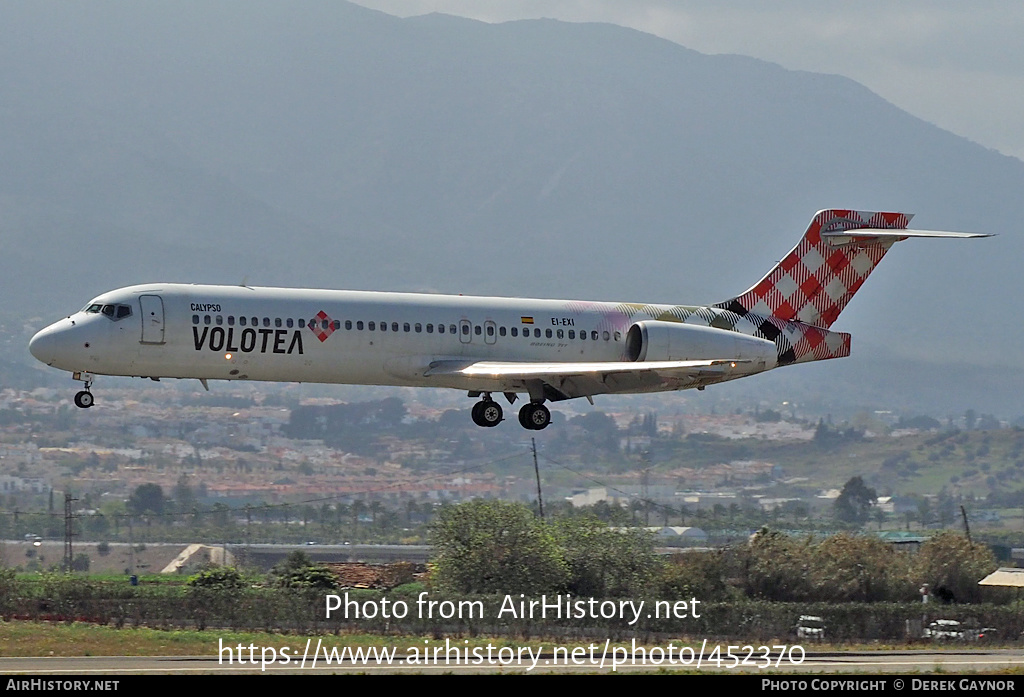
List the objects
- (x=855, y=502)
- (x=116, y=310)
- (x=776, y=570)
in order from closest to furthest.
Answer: (x=116, y=310)
(x=776, y=570)
(x=855, y=502)

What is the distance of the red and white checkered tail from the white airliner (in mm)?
78

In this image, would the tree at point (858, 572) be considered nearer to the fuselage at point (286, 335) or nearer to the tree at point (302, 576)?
the tree at point (302, 576)

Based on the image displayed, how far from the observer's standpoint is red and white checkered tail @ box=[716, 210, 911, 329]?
159 feet

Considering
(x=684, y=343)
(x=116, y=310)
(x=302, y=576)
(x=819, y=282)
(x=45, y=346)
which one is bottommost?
(x=302, y=576)

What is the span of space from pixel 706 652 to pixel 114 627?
613 inches

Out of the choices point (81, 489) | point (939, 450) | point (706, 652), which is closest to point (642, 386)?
point (706, 652)

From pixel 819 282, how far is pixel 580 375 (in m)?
10.3

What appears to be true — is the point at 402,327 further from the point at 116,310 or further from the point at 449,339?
the point at 116,310

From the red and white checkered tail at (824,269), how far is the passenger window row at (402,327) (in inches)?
257

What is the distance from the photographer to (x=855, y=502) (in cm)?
9388

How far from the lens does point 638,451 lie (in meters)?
116

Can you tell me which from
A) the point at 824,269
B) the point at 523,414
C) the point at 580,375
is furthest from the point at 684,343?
the point at 824,269

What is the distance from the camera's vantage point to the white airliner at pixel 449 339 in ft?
127

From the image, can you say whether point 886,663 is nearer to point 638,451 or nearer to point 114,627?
point 114,627
